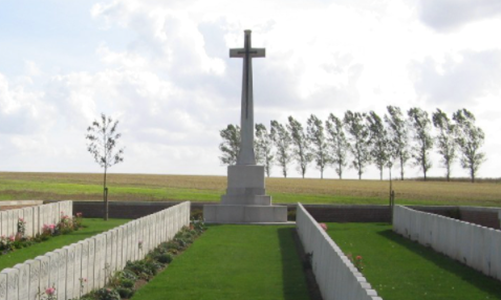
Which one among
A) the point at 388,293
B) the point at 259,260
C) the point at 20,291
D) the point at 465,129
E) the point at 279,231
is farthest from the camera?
the point at 465,129

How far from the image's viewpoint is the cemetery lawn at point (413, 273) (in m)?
12.4

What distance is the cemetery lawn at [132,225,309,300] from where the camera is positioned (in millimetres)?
12000

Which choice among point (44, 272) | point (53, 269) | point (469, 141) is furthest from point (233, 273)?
point (469, 141)

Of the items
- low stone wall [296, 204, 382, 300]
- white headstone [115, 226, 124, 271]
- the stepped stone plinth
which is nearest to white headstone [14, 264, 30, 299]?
low stone wall [296, 204, 382, 300]

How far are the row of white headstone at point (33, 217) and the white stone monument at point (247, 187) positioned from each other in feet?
18.7

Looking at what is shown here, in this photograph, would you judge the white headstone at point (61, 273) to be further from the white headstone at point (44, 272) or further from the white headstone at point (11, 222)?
the white headstone at point (11, 222)

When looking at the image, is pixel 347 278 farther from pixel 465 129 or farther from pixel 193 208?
pixel 465 129

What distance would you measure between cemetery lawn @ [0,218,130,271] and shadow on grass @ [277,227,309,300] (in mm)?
5459

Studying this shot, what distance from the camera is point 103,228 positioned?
24844mm

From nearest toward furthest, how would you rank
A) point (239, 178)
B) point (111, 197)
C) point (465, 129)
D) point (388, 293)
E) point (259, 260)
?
point (388, 293), point (259, 260), point (239, 178), point (111, 197), point (465, 129)

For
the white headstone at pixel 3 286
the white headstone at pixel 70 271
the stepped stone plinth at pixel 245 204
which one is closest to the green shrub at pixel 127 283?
the white headstone at pixel 70 271

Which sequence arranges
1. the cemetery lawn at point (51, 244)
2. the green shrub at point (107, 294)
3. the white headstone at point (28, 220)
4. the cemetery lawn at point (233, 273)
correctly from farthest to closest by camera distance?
the white headstone at point (28, 220)
the cemetery lawn at point (51, 244)
the cemetery lawn at point (233, 273)
the green shrub at point (107, 294)

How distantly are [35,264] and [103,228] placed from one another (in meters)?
16.3

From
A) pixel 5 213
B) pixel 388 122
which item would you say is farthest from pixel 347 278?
pixel 388 122
